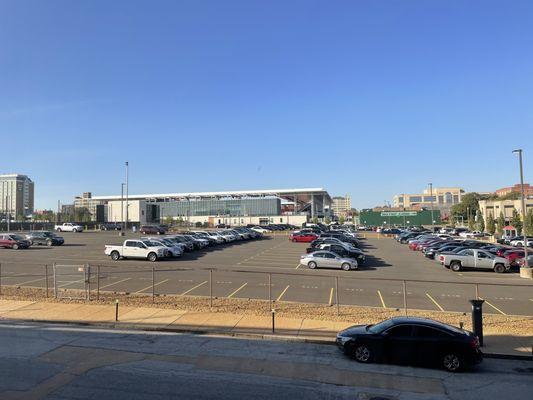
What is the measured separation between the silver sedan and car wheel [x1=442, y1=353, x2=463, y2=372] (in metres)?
19.6

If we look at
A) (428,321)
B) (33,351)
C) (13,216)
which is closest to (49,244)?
(33,351)

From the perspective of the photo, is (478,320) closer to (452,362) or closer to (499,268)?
(452,362)

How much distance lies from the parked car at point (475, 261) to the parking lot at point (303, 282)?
0.68 meters

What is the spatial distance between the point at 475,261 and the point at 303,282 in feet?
47.5

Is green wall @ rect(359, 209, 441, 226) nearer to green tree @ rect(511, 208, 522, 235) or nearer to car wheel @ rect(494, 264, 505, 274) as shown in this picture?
green tree @ rect(511, 208, 522, 235)

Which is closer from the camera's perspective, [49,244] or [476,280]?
[476,280]

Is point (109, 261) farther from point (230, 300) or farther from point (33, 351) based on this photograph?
point (33, 351)

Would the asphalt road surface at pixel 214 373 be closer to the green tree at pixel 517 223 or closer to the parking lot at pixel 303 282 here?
the parking lot at pixel 303 282

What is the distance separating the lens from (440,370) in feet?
35.6

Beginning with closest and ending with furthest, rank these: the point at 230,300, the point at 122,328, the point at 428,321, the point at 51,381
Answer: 1. the point at 51,381
2. the point at 428,321
3. the point at 122,328
4. the point at 230,300

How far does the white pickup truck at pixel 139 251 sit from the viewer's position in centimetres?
3328

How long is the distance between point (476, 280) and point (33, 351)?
950 inches

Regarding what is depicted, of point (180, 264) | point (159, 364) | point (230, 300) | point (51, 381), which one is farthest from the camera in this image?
point (180, 264)

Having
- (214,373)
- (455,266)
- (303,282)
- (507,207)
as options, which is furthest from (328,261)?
(507,207)
